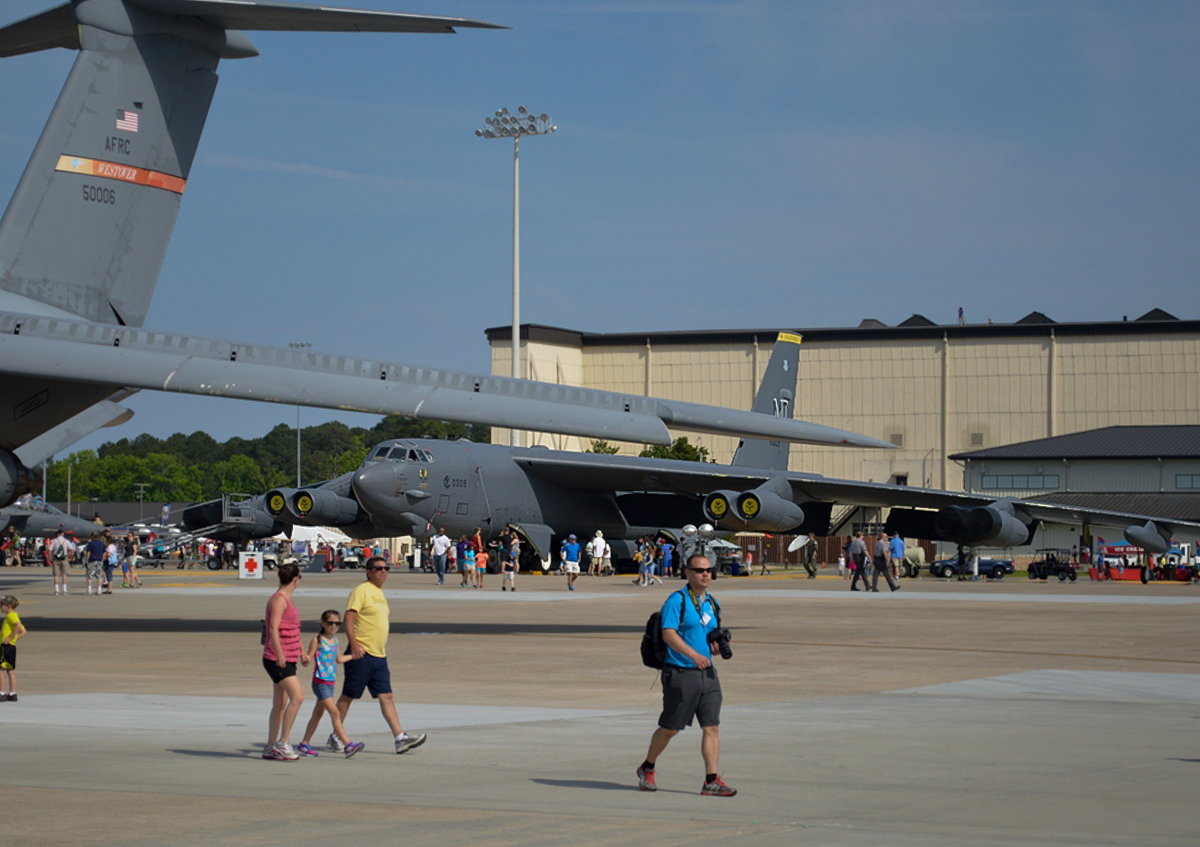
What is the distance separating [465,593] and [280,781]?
82.3 feet

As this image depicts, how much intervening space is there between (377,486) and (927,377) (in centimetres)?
5171

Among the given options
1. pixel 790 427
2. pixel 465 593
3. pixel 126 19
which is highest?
pixel 126 19

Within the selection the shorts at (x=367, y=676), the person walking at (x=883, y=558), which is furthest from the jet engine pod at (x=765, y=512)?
the shorts at (x=367, y=676)

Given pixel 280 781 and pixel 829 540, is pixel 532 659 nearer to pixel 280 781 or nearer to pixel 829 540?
pixel 280 781

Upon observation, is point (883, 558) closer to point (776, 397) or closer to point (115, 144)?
point (776, 397)

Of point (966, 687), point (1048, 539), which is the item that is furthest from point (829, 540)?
point (966, 687)

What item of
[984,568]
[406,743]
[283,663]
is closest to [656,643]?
[406,743]

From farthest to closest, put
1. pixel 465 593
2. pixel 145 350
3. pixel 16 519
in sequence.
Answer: pixel 16 519 → pixel 465 593 → pixel 145 350

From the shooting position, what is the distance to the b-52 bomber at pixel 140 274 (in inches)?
→ 713

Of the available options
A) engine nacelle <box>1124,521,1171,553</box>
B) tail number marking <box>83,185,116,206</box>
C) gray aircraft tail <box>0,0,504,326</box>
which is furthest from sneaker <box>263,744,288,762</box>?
engine nacelle <box>1124,521,1171,553</box>

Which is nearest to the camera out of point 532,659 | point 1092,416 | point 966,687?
point 966,687

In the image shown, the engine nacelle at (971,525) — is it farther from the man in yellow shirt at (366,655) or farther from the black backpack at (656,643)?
the black backpack at (656,643)

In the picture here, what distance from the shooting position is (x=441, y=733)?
1047 centimetres

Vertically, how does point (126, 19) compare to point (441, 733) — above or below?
above
